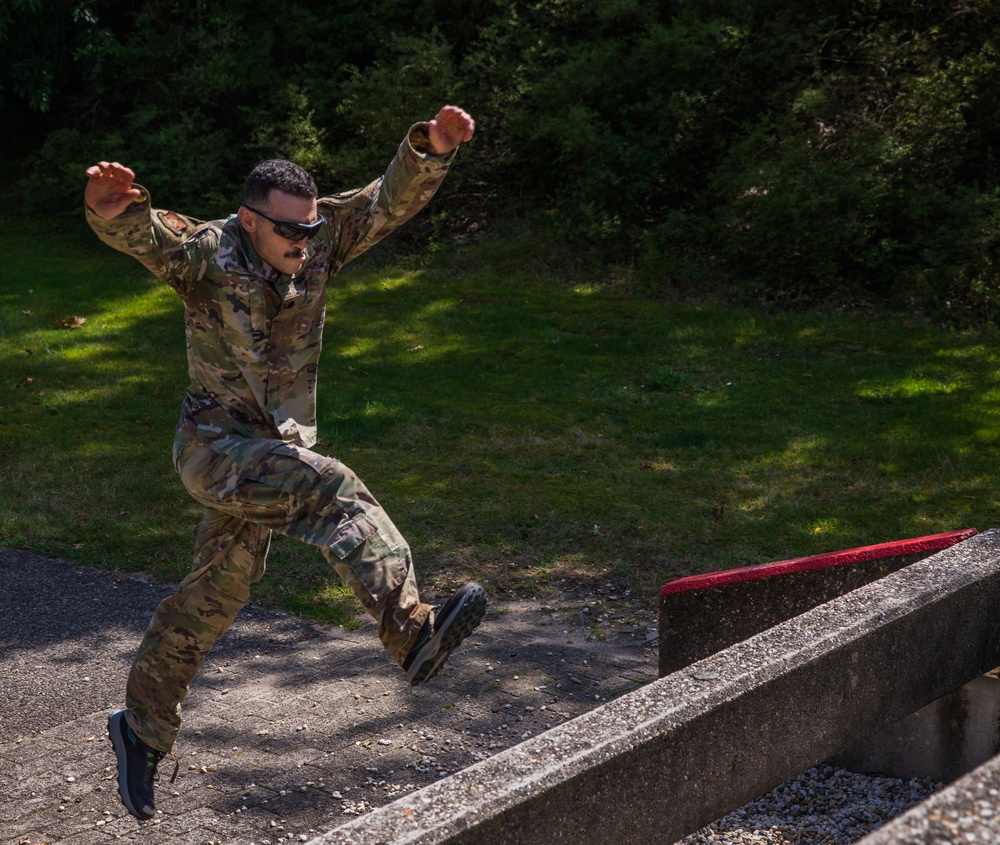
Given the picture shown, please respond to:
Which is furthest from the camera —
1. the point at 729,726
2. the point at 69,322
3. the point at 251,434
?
the point at 69,322

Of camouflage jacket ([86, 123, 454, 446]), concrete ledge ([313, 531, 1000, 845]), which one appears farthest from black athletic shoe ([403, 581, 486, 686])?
camouflage jacket ([86, 123, 454, 446])

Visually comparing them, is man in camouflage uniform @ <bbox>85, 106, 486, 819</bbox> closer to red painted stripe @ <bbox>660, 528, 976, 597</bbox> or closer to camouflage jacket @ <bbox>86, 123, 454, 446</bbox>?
camouflage jacket @ <bbox>86, 123, 454, 446</bbox>

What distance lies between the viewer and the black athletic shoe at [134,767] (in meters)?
3.81

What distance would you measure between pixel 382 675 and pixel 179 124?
11.8 m

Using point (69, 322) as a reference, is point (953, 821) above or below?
above

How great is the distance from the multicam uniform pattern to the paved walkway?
0.38 meters

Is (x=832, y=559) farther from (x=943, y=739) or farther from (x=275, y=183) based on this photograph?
(x=275, y=183)

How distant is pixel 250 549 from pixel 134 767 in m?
0.78

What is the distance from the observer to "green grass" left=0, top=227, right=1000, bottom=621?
268 inches

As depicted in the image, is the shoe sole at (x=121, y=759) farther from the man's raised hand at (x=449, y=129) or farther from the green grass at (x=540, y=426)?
the man's raised hand at (x=449, y=129)

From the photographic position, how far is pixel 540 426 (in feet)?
29.7

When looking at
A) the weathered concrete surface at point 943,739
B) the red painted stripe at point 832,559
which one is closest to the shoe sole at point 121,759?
the red painted stripe at point 832,559

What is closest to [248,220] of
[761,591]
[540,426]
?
[761,591]

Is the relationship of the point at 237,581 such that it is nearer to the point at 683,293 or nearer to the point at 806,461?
the point at 806,461
